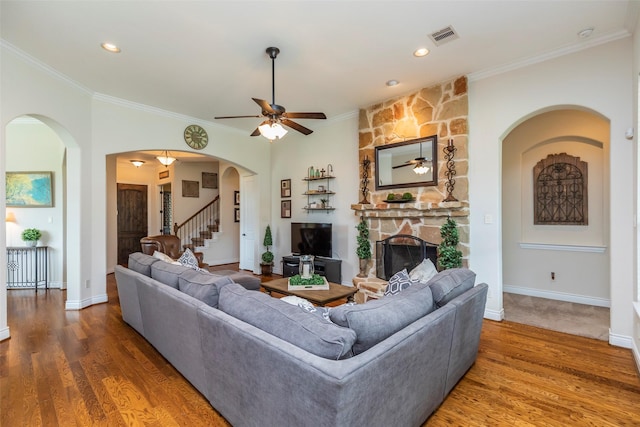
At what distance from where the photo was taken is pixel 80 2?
2523 mm

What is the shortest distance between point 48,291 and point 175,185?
3.75m

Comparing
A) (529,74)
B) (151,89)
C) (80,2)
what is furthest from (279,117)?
(529,74)

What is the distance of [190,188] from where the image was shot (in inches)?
332

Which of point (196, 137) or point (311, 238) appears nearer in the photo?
point (196, 137)

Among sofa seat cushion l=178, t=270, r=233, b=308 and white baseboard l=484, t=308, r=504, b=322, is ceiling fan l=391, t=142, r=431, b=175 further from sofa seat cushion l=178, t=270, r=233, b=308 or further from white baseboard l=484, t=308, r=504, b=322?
sofa seat cushion l=178, t=270, r=233, b=308

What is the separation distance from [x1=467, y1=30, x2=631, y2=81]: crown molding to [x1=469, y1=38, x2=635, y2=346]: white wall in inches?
1.4

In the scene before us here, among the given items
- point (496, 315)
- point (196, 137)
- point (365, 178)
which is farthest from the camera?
point (196, 137)

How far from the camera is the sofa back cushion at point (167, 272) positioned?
8.57 ft

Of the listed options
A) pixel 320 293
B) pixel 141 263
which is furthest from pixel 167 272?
pixel 320 293

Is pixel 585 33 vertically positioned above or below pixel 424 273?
above

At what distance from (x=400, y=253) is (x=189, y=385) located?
331 cm

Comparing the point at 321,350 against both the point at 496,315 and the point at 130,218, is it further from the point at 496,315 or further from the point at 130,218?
the point at 130,218

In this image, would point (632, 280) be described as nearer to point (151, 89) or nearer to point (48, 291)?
point (151, 89)

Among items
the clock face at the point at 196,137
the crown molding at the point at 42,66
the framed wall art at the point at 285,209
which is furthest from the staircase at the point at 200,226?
the crown molding at the point at 42,66
